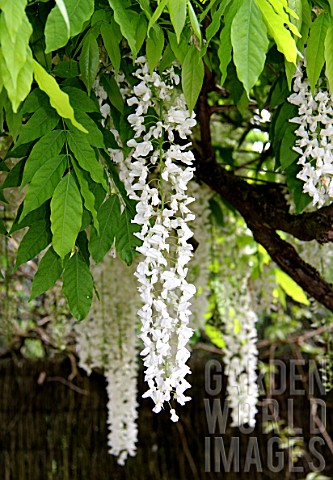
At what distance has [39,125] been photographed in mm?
1141

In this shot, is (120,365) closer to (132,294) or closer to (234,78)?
(132,294)

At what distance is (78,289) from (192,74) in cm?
37

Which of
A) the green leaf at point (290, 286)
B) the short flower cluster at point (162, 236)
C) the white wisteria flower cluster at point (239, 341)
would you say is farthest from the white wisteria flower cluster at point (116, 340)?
the short flower cluster at point (162, 236)

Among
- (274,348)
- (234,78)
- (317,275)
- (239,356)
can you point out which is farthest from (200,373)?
(234,78)

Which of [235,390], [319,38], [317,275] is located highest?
[319,38]

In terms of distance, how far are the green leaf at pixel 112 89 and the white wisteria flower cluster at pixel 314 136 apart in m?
0.31

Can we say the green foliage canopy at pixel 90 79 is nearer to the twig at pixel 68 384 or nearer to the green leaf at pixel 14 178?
the green leaf at pixel 14 178

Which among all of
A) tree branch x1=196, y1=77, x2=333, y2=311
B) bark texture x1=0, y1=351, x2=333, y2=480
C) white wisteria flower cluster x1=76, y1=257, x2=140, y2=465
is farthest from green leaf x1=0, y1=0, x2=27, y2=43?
bark texture x1=0, y1=351, x2=333, y2=480

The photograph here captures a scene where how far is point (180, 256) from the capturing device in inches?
47.1

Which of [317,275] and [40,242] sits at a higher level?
[317,275]

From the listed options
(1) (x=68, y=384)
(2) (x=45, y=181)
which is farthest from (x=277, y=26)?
(1) (x=68, y=384)

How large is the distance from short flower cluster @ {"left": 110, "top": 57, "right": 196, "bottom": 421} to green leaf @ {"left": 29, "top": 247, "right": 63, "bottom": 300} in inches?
5.2

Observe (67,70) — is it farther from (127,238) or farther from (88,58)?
(127,238)

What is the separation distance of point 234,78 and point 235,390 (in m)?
1.52
